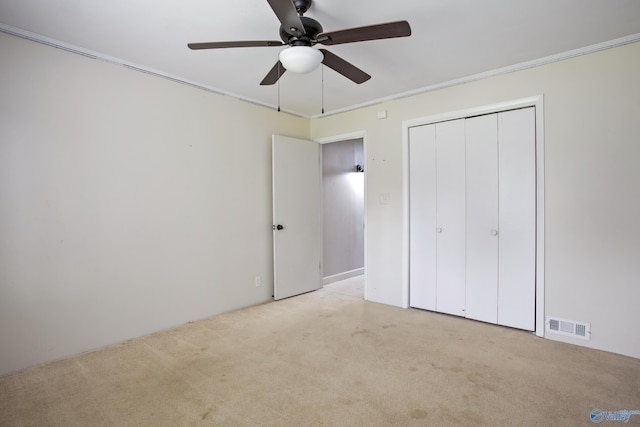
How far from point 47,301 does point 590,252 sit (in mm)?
4310

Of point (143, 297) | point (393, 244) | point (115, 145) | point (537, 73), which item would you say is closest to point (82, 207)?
point (115, 145)

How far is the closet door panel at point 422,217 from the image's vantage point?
12.0 feet

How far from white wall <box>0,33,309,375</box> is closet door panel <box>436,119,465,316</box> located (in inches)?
85.3

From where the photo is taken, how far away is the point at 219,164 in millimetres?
3654

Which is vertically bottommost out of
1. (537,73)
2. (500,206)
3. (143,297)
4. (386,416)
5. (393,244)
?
(386,416)

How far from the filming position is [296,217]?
14.4ft

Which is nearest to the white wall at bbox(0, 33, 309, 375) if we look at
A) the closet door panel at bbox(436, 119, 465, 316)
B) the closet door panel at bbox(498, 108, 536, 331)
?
the closet door panel at bbox(436, 119, 465, 316)

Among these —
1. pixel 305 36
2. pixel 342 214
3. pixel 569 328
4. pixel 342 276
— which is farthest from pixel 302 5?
pixel 342 276

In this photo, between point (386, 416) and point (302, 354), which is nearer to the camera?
point (386, 416)

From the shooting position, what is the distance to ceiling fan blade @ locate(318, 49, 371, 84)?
2146 mm

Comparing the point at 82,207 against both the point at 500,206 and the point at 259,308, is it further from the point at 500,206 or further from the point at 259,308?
the point at 500,206

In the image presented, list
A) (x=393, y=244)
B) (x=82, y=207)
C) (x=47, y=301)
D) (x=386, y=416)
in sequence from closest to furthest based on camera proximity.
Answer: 1. (x=386, y=416)
2. (x=47, y=301)
3. (x=82, y=207)
4. (x=393, y=244)

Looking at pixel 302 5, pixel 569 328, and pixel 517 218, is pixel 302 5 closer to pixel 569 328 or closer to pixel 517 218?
pixel 517 218

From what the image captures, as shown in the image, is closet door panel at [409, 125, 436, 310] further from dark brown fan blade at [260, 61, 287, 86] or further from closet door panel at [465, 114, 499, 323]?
dark brown fan blade at [260, 61, 287, 86]
